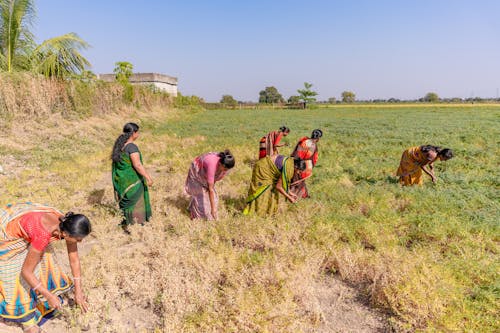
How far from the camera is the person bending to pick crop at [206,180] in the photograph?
436 cm

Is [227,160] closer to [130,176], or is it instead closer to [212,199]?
[212,199]

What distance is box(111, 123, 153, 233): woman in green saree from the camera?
13.9 feet

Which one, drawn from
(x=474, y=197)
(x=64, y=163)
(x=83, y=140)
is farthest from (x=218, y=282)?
(x=83, y=140)

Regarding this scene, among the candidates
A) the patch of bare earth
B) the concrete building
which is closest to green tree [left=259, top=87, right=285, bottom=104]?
the concrete building

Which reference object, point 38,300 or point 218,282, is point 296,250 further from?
point 38,300

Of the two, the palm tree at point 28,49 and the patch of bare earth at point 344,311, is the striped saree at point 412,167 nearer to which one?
the patch of bare earth at point 344,311

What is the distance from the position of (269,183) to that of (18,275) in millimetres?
3256

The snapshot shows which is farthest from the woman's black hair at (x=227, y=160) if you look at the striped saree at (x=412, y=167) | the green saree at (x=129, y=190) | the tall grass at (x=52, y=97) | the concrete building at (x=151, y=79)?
the concrete building at (x=151, y=79)

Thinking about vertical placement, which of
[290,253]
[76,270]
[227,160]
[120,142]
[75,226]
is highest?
[120,142]

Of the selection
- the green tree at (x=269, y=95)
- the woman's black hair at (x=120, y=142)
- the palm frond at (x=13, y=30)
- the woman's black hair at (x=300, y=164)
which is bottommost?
the woman's black hair at (x=300, y=164)

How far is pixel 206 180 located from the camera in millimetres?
4555

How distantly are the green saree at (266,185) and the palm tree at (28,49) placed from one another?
39.8 feet

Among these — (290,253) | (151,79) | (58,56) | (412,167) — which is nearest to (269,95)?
(151,79)

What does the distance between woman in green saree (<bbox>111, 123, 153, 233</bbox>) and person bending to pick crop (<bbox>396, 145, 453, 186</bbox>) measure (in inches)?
203
